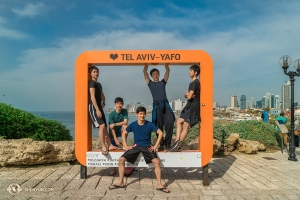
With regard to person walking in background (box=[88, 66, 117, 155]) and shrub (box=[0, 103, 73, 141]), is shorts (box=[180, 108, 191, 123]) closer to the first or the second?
Answer: person walking in background (box=[88, 66, 117, 155])

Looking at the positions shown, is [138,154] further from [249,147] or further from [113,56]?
[249,147]

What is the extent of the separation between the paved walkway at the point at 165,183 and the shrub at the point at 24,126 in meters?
1.09

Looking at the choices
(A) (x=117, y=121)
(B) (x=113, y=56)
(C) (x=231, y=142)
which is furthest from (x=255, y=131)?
(B) (x=113, y=56)

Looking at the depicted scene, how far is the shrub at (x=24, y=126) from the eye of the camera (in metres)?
6.32

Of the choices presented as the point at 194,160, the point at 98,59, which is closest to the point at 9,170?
the point at 98,59

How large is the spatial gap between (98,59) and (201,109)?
2387 mm

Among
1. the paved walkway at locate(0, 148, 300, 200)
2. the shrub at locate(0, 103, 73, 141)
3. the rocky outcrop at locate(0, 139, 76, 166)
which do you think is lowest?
the paved walkway at locate(0, 148, 300, 200)

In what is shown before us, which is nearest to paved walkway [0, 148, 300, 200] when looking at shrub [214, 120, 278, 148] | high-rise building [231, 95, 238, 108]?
shrub [214, 120, 278, 148]

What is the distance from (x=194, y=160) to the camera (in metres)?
4.89

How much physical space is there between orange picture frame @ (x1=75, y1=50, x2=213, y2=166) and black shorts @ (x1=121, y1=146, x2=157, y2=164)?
98 cm

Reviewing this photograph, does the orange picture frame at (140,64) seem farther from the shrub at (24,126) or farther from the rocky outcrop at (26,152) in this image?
the shrub at (24,126)

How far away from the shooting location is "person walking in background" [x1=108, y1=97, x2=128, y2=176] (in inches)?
213

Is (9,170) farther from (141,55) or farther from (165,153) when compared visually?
(141,55)

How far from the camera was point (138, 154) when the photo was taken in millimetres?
4781
